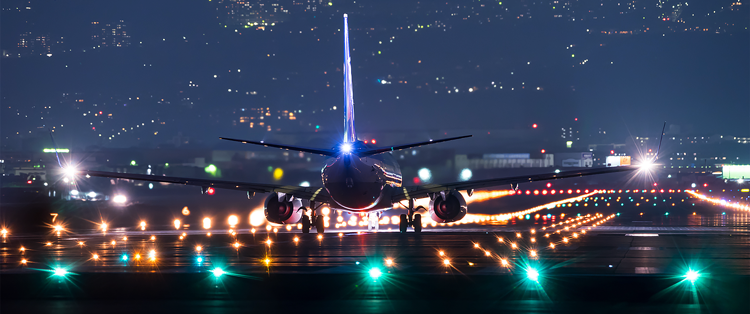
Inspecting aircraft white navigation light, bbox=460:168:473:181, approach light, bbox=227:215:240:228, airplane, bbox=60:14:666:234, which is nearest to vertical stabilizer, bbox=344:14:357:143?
airplane, bbox=60:14:666:234

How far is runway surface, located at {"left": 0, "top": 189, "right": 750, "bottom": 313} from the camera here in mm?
A: 13609

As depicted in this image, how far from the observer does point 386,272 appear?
18.0 metres

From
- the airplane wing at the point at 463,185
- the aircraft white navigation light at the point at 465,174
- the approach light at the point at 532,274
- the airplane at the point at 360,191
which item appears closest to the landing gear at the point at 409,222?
the airplane at the point at 360,191

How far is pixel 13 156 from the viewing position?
324ft

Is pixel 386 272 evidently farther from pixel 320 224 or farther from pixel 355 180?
pixel 320 224

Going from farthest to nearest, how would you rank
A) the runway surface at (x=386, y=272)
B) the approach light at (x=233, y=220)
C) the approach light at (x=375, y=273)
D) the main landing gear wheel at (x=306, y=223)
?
the approach light at (x=233, y=220)
the main landing gear wheel at (x=306, y=223)
the approach light at (x=375, y=273)
the runway surface at (x=386, y=272)

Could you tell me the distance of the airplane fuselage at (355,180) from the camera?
33.0 meters

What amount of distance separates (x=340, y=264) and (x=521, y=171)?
6574 centimetres

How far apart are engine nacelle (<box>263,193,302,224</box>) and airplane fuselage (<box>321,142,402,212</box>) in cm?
329

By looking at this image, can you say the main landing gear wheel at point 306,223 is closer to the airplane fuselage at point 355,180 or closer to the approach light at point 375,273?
the airplane fuselage at point 355,180

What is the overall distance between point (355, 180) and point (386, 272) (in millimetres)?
15281

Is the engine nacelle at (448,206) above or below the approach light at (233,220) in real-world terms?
below

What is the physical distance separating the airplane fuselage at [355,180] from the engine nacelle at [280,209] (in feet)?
10.8

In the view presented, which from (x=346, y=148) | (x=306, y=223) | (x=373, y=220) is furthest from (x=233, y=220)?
(x=346, y=148)
